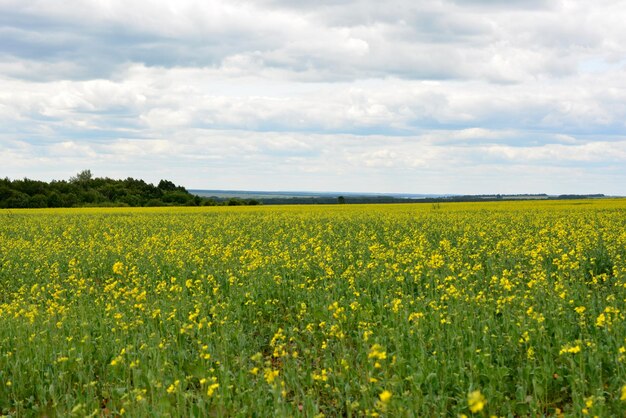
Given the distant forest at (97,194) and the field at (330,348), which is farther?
the distant forest at (97,194)

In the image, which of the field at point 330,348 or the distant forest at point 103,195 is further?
the distant forest at point 103,195

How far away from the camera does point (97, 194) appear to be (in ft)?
249

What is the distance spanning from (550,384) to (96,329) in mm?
6888

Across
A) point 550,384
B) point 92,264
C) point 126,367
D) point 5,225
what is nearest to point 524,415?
point 550,384

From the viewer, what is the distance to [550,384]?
6.88m

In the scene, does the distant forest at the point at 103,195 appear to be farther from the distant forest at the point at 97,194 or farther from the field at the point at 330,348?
the field at the point at 330,348

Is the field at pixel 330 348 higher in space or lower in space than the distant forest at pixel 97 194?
lower

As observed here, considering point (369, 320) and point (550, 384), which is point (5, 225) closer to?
point (369, 320)

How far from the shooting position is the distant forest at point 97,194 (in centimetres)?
6781

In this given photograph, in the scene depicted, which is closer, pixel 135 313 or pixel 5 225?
pixel 135 313

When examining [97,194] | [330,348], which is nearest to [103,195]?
[97,194]

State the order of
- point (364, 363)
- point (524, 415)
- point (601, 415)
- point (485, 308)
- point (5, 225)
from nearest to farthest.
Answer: point (601, 415)
point (524, 415)
point (364, 363)
point (485, 308)
point (5, 225)

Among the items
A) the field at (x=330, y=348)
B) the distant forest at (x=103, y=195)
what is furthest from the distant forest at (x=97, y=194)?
the field at (x=330, y=348)

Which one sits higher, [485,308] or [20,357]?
[485,308]
